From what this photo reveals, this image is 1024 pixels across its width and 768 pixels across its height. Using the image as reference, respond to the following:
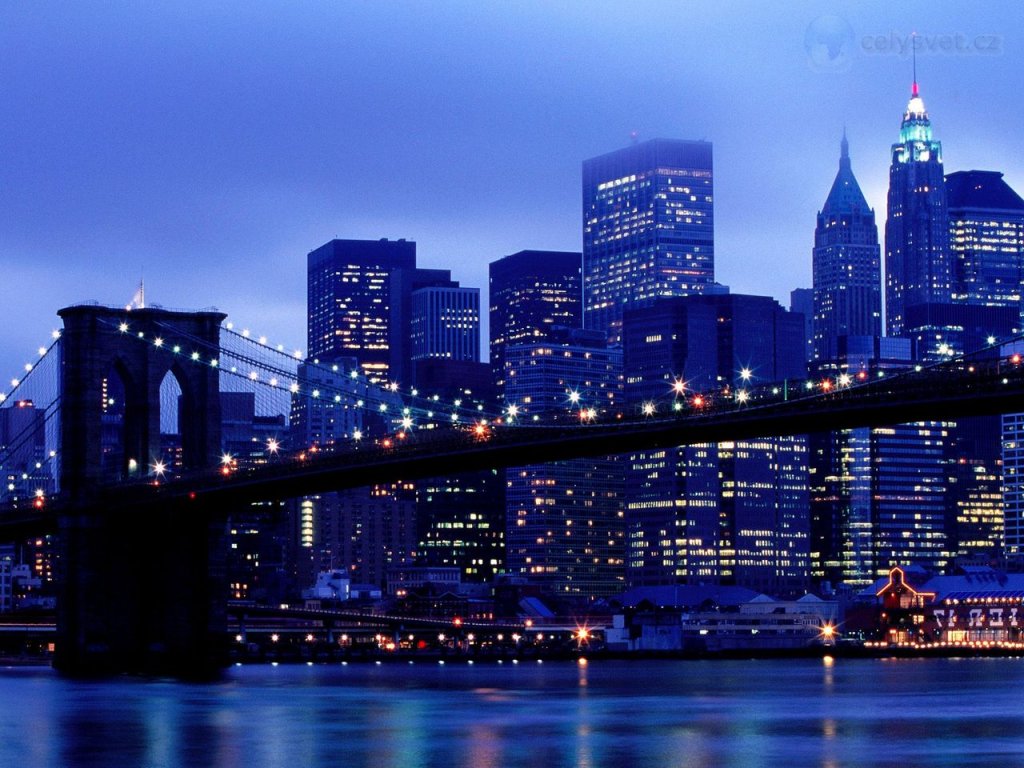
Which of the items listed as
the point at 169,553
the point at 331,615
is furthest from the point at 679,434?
the point at 331,615

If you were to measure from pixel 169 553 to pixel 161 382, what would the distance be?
23.8ft

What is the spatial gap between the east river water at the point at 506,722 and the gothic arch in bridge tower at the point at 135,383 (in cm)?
837

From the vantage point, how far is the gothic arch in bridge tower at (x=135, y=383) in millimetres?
80750

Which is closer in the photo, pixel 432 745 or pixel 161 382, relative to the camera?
pixel 432 745

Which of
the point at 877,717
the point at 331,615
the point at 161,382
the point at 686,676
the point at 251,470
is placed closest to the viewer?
the point at 877,717

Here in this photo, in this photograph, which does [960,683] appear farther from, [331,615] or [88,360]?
[331,615]

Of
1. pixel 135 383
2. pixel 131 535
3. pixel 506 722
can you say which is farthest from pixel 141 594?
pixel 506 722

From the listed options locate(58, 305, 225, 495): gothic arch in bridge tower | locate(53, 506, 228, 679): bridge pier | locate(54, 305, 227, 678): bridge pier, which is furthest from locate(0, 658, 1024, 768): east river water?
locate(58, 305, 225, 495): gothic arch in bridge tower

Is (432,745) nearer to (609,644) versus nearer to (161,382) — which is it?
(161,382)

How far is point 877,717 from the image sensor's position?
58656mm

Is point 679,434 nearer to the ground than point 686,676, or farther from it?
farther from it

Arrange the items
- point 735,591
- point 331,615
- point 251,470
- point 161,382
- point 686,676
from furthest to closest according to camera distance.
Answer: point 735,591, point 331,615, point 686,676, point 161,382, point 251,470

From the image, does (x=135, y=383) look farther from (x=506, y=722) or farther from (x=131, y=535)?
(x=506, y=722)

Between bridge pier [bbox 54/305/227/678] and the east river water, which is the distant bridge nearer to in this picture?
bridge pier [bbox 54/305/227/678]
